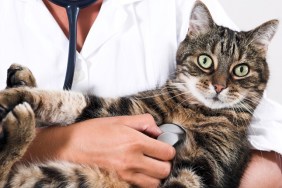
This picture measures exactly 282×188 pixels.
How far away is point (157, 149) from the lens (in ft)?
2.82

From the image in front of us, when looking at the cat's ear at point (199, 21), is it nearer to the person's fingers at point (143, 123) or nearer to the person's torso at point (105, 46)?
the person's torso at point (105, 46)

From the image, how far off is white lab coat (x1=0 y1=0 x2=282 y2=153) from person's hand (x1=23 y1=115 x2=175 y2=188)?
0.51ft

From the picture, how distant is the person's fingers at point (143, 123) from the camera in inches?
35.0

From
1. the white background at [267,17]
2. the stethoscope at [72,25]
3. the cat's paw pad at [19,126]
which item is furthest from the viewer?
the white background at [267,17]

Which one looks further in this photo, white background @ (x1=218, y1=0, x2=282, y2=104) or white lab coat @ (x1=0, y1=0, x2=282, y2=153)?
white background @ (x1=218, y1=0, x2=282, y2=104)

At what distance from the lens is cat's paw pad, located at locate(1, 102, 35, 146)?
80 cm

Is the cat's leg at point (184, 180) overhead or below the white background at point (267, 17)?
below

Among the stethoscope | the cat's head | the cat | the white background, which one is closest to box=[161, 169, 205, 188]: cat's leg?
the cat

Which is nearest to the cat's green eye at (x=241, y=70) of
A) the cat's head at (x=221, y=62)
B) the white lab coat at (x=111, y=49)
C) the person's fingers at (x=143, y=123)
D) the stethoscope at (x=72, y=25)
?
the cat's head at (x=221, y=62)

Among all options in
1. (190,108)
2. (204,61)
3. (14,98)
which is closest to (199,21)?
(204,61)

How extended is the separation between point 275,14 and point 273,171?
0.50 m

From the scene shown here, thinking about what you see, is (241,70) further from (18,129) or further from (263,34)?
(18,129)

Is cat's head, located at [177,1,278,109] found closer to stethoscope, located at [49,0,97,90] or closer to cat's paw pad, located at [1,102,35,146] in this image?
stethoscope, located at [49,0,97,90]

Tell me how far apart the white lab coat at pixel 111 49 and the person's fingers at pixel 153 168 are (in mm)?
231
